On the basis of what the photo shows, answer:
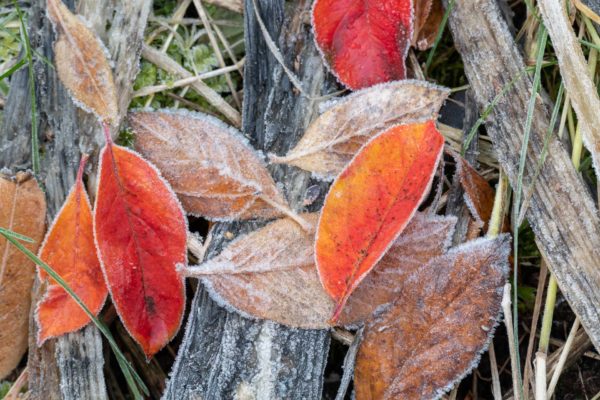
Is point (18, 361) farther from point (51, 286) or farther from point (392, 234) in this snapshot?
point (392, 234)

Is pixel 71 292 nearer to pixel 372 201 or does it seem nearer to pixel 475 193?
pixel 372 201

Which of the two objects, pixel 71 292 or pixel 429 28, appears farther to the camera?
pixel 429 28

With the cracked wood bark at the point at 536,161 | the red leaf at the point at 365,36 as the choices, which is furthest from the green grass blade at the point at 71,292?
the cracked wood bark at the point at 536,161

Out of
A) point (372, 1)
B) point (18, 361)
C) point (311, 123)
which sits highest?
point (372, 1)

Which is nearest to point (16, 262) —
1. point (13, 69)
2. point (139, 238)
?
point (139, 238)

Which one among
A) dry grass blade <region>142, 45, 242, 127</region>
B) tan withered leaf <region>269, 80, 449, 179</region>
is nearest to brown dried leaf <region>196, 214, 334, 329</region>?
tan withered leaf <region>269, 80, 449, 179</region>

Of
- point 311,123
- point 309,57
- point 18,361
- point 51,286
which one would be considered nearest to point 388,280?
point 311,123

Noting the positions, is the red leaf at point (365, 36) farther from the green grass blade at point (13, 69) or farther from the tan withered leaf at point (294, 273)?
the green grass blade at point (13, 69)

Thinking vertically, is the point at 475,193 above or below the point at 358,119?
below
